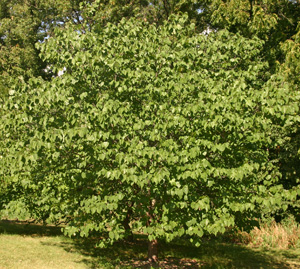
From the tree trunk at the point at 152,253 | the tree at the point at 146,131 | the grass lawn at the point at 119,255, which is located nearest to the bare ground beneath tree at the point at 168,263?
the grass lawn at the point at 119,255

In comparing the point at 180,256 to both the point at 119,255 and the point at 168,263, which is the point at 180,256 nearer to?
the point at 168,263

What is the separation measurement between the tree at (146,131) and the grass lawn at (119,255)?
2934 millimetres

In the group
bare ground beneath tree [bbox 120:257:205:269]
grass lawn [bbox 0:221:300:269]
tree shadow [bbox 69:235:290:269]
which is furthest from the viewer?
tree shadow [bbox 69:235:290:269]

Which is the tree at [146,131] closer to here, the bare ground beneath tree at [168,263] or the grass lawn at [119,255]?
the bare ground beneath tree at [168,263]

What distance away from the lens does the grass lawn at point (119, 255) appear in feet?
32.2

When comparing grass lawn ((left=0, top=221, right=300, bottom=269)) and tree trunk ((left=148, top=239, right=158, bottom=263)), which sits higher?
tree trunk ((left=148, top=239, right=158, bottom=263))

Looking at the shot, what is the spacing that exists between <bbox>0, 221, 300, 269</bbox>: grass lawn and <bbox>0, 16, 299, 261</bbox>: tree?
9.63ft

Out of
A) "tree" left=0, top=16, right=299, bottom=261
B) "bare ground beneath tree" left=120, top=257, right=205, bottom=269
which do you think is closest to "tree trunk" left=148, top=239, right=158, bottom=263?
"bare ground beneath tree" left=120, top=257, right=205, bottom=269

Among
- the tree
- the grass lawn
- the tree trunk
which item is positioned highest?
the tree

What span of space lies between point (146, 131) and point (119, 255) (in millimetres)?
6656

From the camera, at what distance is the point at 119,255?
11.4 m

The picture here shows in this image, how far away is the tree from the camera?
6.10m

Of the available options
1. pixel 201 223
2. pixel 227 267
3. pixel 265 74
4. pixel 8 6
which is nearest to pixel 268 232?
pixel 227 267

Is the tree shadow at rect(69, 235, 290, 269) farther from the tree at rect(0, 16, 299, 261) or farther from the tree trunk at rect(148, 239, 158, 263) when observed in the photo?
the tree at rect(0, 16, 299, 261)
